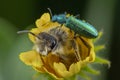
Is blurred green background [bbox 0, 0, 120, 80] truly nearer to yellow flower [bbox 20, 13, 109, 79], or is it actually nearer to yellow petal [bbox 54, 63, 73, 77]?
yellow flower [bbox 20, 13, 109, 79]

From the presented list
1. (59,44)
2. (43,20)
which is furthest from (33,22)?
(59,44)

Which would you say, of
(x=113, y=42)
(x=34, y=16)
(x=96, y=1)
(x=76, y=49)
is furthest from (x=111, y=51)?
(x=76, y=49)

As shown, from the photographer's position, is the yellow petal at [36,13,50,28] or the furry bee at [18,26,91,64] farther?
the yellow petal at [36,13,50,28]

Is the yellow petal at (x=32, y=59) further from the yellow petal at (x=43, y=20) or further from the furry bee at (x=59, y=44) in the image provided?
the yellow petal at (x=43, y=20)

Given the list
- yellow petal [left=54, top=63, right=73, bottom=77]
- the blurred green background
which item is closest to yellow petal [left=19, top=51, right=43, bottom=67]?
yellow petal [left=54, top=63, right=73, bottom=77]

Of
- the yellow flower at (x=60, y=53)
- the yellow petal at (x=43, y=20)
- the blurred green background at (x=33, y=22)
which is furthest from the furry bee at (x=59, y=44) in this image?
the blurred green background at (x=33, y=22)

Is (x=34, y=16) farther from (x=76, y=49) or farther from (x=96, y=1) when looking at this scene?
(x=76, y=49)

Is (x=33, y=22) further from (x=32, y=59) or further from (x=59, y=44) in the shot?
(x=59, y=44)
